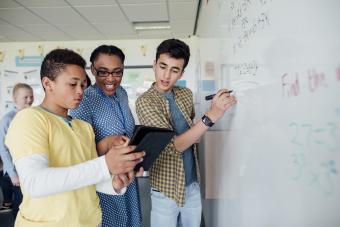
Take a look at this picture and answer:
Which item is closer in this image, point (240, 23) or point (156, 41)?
point (240, 23)

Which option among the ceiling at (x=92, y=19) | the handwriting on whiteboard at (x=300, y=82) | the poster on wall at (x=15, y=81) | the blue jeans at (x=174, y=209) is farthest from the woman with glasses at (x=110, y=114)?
the poster on wall at (x=15, y=81)

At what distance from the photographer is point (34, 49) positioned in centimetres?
454

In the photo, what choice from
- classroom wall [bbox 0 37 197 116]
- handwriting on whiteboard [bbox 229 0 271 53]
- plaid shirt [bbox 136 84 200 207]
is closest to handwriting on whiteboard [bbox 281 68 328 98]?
handwriting on whiteboard [bbox 229 0 271 53]

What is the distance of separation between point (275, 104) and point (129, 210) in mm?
881

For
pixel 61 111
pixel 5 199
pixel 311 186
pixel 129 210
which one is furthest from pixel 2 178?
pixel 311 186

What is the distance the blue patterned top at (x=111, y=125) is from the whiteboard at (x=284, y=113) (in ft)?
1.46

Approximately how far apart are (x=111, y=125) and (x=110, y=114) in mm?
49

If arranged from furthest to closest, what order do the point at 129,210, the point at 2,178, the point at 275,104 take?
the point at 2,178 < the point at 129,210 < the point at 275,104

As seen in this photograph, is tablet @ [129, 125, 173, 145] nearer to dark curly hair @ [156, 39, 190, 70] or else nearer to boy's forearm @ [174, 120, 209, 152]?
boy's forearm @ [174, 120, 209, 152]

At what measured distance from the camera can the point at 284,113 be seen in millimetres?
640

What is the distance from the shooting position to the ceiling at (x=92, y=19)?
299cm

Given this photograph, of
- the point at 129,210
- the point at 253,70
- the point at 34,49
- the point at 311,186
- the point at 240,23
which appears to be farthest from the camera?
the point at 34,49

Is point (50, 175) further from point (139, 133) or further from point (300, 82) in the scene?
point (300, 82)

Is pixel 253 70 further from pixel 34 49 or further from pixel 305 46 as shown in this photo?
pixel 34 49
